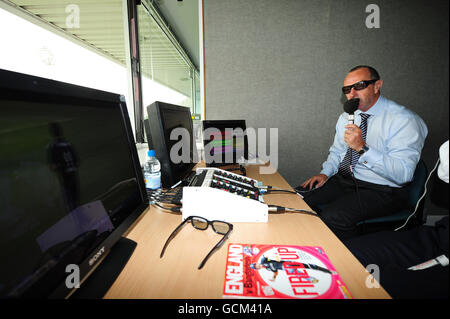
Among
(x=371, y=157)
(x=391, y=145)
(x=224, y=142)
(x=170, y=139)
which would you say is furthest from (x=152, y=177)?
(x=391, y=145)

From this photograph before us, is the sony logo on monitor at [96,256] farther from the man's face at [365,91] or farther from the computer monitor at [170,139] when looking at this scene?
the man's face at [365,91]

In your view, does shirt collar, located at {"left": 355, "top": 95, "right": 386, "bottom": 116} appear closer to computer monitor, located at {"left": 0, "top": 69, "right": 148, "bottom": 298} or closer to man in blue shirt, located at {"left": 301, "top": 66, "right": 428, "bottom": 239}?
man in blue shirt, located at {"left": 301, "top": 66, "right": 428, "bottom": 239}

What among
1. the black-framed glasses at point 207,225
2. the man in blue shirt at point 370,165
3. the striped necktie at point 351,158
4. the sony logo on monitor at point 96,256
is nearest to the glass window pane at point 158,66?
the black-framed glasses at point 207,225

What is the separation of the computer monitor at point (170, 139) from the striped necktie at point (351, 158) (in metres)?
1.23

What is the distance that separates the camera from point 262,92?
6.40 ft

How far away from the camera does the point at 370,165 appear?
1.33 meters

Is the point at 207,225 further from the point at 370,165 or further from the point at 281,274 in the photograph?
the point at 370,165

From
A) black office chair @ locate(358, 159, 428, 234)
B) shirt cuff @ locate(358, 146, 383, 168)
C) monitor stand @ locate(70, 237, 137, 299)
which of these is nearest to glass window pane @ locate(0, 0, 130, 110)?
monitor stand @ locate(70, 237, 137, 299)

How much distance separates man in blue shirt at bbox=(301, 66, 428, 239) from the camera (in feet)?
4.01

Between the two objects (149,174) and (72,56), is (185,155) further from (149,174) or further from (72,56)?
(72,56)

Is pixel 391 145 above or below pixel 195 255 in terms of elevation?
above

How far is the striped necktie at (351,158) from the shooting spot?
1514mm

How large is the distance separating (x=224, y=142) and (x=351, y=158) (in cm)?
100
